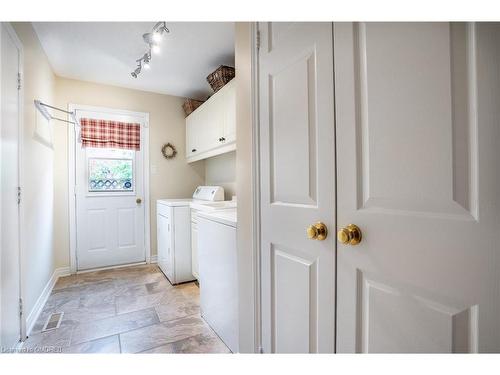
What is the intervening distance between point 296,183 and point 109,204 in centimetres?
307

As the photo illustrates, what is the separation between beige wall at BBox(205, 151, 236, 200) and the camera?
124 inches

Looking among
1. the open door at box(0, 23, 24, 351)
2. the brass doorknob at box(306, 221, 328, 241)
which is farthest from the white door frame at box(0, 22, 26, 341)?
the brass doorknob at box(306, 221, 328, 241)

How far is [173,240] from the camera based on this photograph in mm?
2766

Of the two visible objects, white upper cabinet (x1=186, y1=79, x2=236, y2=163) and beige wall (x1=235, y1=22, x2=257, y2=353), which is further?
white upper cabinet (x1=186, y1=79, x2=236, y2=163)

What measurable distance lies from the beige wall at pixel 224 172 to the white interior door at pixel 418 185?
2.39m

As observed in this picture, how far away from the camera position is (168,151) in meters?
3.59

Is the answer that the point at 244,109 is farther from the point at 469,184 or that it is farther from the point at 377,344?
the point at 377,344

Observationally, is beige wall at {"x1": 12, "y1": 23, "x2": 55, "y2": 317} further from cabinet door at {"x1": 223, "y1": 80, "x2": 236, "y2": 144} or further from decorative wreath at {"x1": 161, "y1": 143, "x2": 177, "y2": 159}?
cabinet door at {"x1": 223, "y1": 80, "x2": 236, "y2": 144}

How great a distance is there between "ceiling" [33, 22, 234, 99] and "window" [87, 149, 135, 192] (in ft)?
2.99

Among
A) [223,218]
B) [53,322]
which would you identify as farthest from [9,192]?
A: [223,218]

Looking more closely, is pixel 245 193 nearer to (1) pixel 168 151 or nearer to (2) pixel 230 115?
(2) pixel 230 115

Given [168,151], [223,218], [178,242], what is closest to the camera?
[223,218]

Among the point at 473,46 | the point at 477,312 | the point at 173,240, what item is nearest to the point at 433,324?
the point at 477,312

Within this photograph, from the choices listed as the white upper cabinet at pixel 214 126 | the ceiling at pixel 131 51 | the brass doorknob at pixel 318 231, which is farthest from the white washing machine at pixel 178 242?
the brass doorknob at pixel 318 231
